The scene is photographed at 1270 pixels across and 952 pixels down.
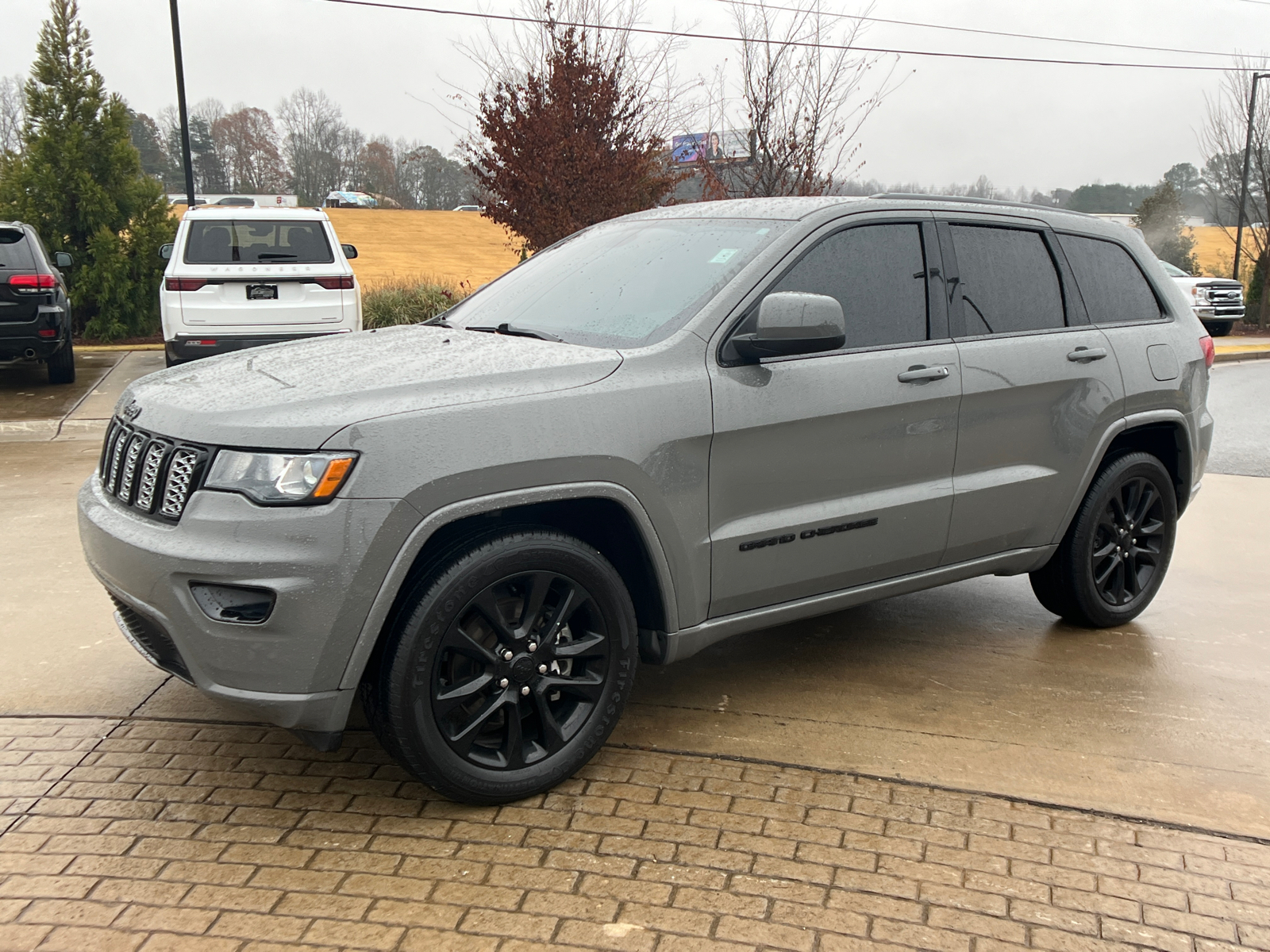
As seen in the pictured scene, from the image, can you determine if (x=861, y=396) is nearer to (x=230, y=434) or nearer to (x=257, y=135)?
(x=230, y=434)

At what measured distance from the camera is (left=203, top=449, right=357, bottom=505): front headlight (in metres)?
2.87

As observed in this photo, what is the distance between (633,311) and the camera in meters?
3.76

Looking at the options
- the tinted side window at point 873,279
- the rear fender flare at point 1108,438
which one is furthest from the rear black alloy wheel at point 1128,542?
the tinted side window at point 873,279

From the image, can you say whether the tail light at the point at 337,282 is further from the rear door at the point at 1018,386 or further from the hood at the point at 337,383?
the rear door at the point at 1018,386

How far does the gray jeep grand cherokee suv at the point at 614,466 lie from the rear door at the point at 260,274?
6585mm

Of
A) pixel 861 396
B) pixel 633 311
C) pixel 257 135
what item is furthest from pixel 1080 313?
pixel 257 135

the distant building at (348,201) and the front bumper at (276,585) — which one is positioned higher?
the distant building at (348,201)

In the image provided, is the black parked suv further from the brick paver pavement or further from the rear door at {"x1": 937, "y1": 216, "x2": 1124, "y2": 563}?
the rear door at {"x1": 937, "y1": 216, "x2": 1124, "y2": 563}

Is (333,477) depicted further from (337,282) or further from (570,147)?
(570,147)

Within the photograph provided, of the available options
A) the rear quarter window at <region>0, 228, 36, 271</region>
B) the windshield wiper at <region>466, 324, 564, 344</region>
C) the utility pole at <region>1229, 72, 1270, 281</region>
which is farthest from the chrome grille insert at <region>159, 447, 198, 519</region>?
the utility pole at <region>1229, 72, 1270, 281</region>

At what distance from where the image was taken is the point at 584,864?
119 inches

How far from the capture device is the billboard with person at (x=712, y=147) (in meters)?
14.2

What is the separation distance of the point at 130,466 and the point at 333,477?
2.63 ft

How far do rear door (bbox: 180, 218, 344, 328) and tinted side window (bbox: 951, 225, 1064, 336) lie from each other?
25.5 feet
